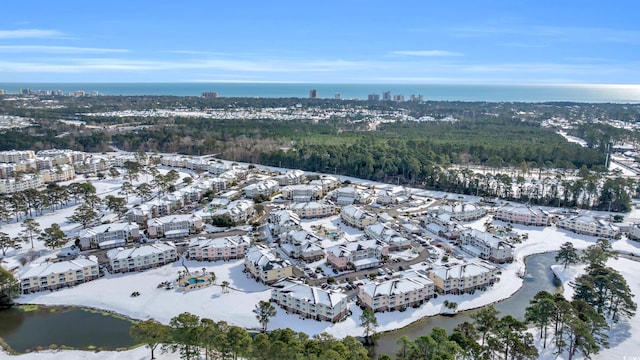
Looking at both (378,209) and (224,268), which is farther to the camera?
(378,209)

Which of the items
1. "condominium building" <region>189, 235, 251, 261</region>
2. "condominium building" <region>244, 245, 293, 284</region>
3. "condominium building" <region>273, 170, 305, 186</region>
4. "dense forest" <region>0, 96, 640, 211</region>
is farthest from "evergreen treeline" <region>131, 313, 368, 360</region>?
"dense forest" <region>0, 96, 640, 211</region>

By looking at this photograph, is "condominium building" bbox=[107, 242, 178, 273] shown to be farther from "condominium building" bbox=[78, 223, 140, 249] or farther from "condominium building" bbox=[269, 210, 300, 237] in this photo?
"condominium building" bbox=[269, 210, 300, 237]

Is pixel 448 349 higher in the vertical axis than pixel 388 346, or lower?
higher

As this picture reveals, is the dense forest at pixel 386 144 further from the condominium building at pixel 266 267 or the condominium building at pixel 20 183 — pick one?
the condominium building at pixel 266 267

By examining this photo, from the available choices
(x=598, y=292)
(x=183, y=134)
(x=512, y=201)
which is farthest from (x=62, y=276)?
(x=183, y=134)

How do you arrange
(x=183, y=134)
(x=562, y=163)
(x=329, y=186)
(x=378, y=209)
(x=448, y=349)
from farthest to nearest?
(x=183, y=134)
(x=562, y=163)
(x=329, y=186)
(x=378, y=209)
(x=448, y=349)

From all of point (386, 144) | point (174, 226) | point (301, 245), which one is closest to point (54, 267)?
point (174, 226)

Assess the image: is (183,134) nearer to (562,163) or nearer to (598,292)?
(562,163)
